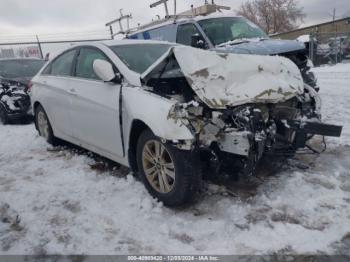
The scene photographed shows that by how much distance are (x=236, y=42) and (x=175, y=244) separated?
540 cm

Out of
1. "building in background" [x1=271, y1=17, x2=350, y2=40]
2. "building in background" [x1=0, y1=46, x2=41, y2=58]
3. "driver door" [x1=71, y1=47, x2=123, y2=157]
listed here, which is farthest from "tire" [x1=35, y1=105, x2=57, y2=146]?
"building in background" [x1=271, y1=17, x2=350, y2=40]

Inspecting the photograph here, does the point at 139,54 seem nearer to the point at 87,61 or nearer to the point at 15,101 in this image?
the point at 87,61

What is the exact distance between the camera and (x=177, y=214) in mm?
3672

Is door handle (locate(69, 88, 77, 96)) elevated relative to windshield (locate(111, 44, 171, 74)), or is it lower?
lower

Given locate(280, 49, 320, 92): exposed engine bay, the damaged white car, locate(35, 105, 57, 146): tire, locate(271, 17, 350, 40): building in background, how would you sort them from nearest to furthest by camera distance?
1. the damaged white car
2. locate(35, 105, 57, 146): tire
3. locate(280, 49, 320, 92): exposed engine bay
4. locate(271, 17, 350, 40): building in background

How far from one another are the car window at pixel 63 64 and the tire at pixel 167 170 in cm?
215

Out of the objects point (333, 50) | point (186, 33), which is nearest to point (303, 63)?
point (186, 33)

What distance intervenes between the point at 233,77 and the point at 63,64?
2.92 meters

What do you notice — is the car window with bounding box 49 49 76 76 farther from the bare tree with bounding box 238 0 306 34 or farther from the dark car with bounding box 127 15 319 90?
the bare tree with bounding box 238 0 306 34

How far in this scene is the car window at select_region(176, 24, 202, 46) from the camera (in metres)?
8.39

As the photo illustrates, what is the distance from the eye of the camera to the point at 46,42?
17.6 metres

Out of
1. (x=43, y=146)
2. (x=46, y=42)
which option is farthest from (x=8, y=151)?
(x=46, y=42)

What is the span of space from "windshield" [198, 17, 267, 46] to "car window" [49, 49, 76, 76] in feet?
11.0

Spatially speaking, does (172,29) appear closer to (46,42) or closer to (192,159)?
(192,159)
